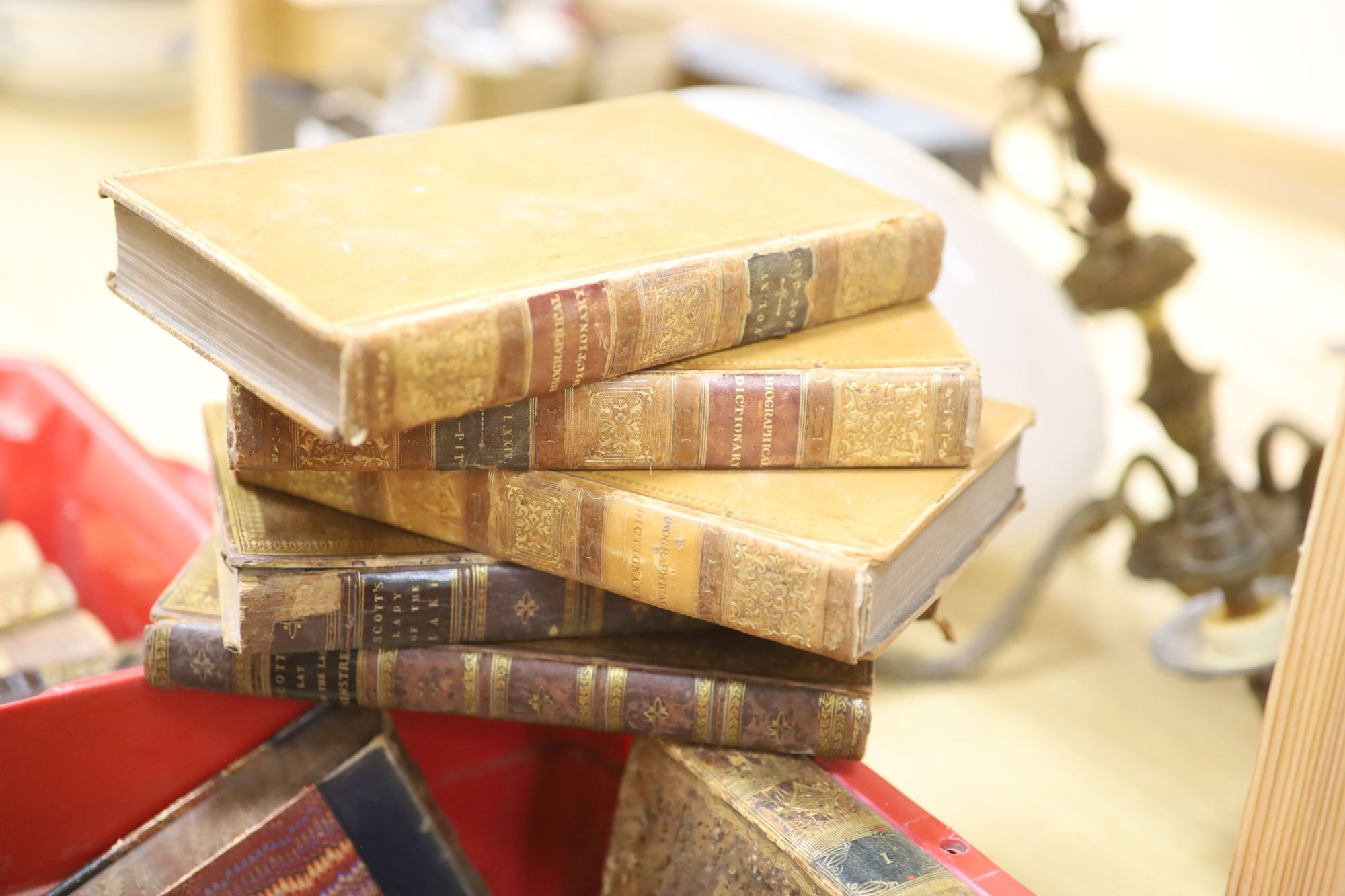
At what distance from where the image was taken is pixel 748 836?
561mm

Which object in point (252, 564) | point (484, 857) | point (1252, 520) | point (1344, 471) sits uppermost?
point (1344, 471)

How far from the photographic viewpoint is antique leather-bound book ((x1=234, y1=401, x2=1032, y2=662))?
1.69 feet

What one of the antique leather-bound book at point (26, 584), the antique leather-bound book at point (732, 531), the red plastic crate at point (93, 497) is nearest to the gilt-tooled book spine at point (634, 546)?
the antique leather-bound book at point (732, 531)

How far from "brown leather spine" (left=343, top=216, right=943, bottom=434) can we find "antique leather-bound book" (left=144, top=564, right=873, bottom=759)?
0.15 metres

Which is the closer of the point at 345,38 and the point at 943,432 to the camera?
the point at 943,432

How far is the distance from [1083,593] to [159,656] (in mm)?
842

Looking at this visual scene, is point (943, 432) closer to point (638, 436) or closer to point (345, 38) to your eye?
point (638, 436)

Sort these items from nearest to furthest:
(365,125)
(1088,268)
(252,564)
A: (252,564)
(1088,268)
(365,125)

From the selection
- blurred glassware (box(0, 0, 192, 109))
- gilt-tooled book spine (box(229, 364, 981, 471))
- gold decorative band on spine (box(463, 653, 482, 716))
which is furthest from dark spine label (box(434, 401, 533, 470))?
blurred glassware (box(0, 0, 192, 109))

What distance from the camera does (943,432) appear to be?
577mm

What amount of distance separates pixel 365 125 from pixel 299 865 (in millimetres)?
1296

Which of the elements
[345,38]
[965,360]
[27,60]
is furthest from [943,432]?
[27,60]

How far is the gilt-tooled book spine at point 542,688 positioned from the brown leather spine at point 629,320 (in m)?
0.15

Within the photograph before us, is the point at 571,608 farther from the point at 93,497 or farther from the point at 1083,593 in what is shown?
the point at 1083,593
